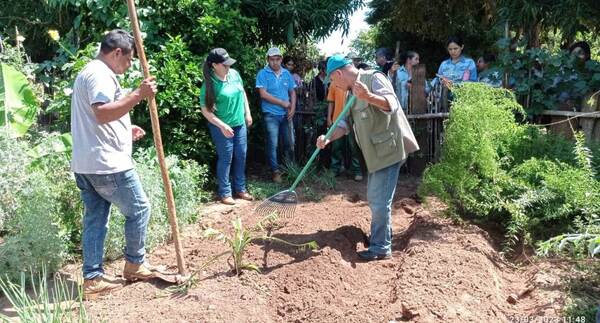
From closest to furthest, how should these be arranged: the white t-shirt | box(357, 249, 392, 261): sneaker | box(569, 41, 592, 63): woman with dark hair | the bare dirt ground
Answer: the bare dirt ground
the white t-shirt
box(357, 249, 392, 261): sneaker
box(569, 41, 592, 63): woman with dark hair

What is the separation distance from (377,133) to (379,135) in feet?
0.09

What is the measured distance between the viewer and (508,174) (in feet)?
16.1

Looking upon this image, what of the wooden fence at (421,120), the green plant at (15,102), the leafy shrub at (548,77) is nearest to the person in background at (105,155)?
the green plant at (15,102)

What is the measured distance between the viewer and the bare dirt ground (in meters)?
3.50

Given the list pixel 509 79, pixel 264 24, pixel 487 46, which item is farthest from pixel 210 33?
pixel 487 46

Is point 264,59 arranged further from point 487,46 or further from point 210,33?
point 487,46

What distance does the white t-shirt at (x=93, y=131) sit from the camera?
3.62m

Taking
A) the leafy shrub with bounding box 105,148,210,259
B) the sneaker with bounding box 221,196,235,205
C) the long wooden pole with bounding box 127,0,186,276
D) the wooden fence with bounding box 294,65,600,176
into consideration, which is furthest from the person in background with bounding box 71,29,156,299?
the wooden fence with bounding box 294,65,600,176

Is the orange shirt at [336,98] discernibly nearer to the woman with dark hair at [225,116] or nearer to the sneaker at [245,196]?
the woman with dark hair at [225,116]

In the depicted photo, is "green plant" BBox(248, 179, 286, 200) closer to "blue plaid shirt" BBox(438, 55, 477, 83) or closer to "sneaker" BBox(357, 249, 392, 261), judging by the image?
"sneaker" BBox(357, 249, 392, 261)

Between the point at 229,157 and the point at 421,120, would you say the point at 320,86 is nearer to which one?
the point at 421,120

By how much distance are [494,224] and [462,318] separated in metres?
1.95

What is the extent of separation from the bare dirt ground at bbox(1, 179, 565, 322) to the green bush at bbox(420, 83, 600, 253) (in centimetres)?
30

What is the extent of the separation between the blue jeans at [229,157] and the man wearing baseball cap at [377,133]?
200 cm
